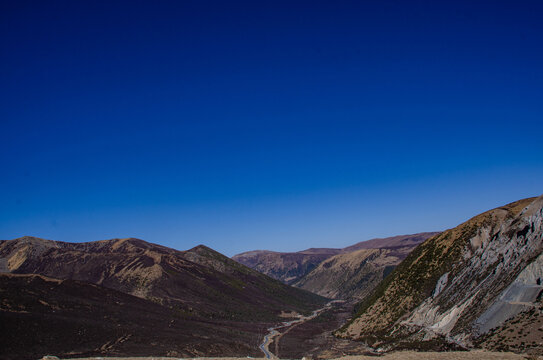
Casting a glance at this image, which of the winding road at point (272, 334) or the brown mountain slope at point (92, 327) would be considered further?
the winding road at point (272, 334)

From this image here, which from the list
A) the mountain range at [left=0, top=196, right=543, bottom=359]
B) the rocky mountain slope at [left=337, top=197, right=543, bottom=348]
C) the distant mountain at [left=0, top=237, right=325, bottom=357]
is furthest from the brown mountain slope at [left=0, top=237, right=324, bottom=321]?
the rocky mountain slope at [left=337, top=197, right=543, bottom=348]

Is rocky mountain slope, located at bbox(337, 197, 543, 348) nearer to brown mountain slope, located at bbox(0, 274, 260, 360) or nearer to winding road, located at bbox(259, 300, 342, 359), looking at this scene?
winding road, located at bbox(259, 300, 342, 359)

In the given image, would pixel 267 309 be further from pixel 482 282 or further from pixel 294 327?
pixel 482 282

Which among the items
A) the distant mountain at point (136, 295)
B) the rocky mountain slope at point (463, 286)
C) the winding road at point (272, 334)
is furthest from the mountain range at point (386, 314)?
the winding road at point (272, 334)

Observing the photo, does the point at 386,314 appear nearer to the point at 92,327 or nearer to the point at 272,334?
the point at 272,334

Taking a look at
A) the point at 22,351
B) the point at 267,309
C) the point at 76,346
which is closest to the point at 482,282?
the point at 76,346

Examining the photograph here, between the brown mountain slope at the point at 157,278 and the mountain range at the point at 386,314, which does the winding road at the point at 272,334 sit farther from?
the brown mountain slope at the point at 157,278

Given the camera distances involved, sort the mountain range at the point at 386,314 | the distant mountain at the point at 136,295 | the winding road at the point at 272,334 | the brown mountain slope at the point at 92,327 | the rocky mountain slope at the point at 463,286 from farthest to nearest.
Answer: the winding road at the point at 272,334
the distant mountain at the point at 136,295
the brown mountain slope at the point at 92,327
the rocky mountain slope at the point at 463,286
the mountain range at the point at 386,314
